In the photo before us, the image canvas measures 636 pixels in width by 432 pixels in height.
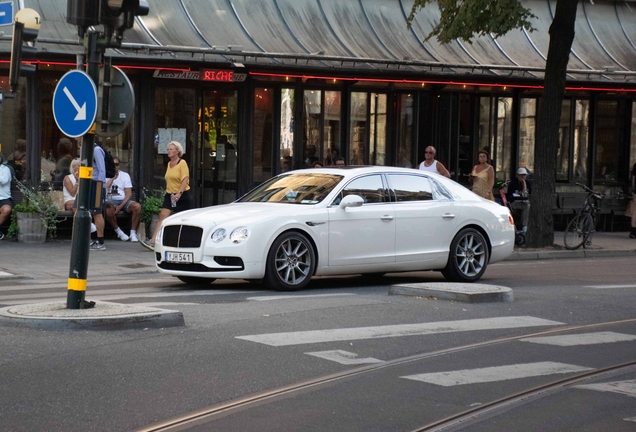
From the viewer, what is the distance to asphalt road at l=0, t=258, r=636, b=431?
238 inches

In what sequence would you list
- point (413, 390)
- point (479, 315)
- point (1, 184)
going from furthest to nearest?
point (1, 184)
point (479, 315)
point (413, 390)

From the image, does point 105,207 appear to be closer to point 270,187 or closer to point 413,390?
point 270,187

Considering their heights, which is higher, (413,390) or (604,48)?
(604,48)

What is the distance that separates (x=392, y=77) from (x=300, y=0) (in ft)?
10.7

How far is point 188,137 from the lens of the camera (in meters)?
22.0

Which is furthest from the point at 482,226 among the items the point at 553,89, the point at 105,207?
the point at 105,207

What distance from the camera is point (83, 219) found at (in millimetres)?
9297

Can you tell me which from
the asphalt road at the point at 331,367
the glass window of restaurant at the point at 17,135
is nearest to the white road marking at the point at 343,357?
the asphalt road at the point at 331,367

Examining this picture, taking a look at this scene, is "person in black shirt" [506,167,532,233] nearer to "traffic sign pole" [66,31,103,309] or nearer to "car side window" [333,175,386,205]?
"car side window" [333,175,386,205]

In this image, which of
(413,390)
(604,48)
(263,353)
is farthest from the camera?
(604,48)

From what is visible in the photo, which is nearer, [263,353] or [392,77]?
[263,353]

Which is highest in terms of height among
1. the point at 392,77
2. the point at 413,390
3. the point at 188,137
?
the point at 392,77

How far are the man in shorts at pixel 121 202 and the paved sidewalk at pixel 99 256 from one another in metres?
0.30

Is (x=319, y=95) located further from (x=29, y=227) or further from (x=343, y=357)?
(x=343, y=357)
